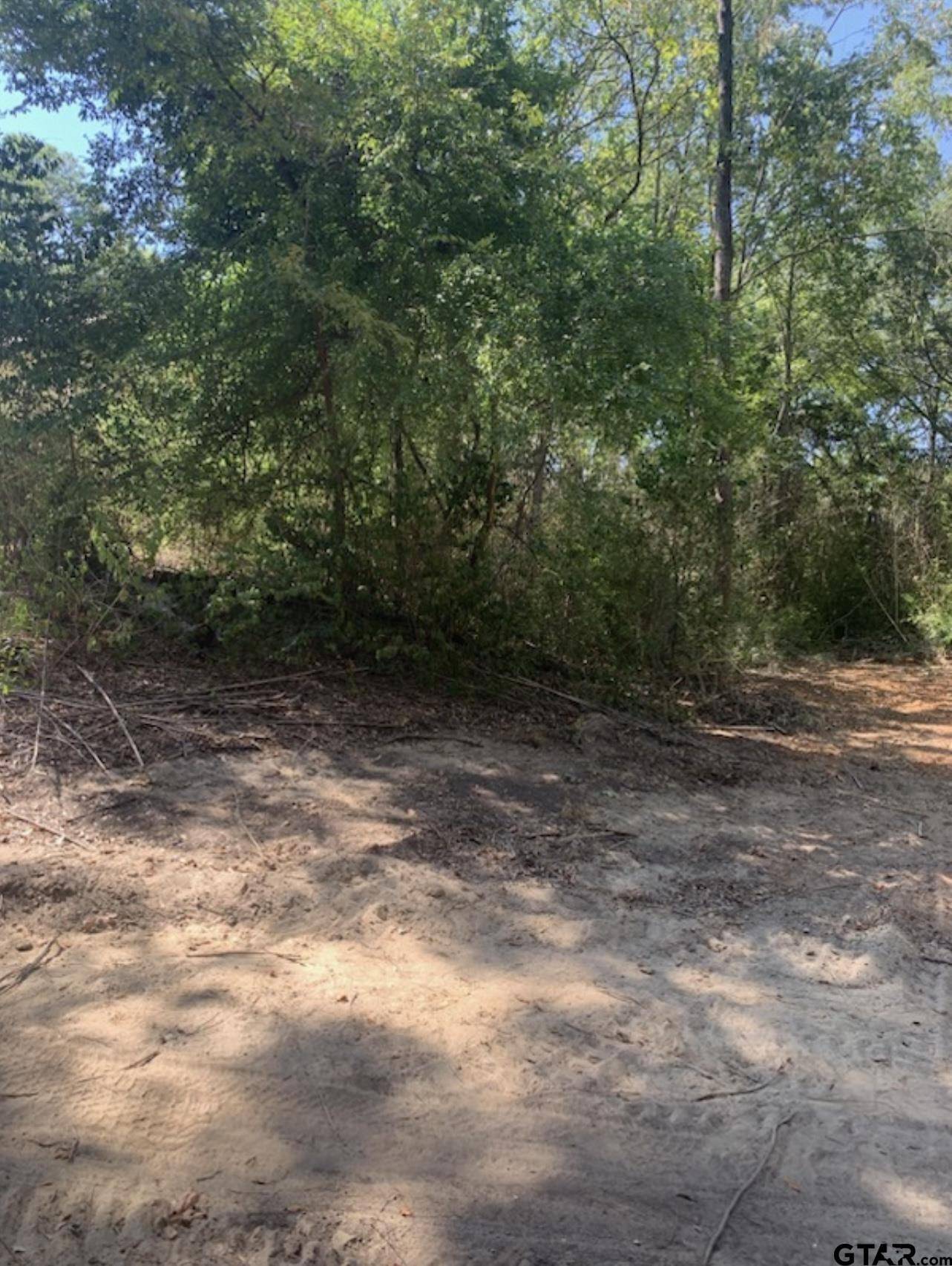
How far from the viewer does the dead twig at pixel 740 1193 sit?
2.55 metres

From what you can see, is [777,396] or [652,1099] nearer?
[652,1099]

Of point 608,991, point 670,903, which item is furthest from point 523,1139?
point 670,903

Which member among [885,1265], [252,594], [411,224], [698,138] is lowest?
[885,1265]

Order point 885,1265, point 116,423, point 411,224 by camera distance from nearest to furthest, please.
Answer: point 885,1265 → point 411,224 → point 116,423

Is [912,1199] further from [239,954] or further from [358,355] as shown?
[358,355]

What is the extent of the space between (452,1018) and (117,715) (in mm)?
3631

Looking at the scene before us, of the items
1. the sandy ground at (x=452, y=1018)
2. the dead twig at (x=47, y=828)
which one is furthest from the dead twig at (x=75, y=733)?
the dead twig at (x=47, y=828)

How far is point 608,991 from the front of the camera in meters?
3.82

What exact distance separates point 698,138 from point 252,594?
10.4m

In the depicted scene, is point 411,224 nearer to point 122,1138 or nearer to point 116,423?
point 116,423

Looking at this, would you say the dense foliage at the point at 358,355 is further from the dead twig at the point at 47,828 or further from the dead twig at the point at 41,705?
the dead twig at the point at 47,828

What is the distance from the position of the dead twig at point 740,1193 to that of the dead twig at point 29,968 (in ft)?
8.56

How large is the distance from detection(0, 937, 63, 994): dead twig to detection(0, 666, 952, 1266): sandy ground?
2 cm

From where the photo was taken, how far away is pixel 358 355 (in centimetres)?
686
